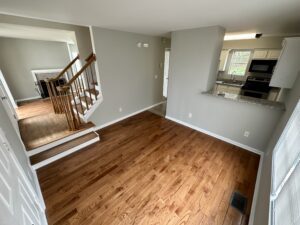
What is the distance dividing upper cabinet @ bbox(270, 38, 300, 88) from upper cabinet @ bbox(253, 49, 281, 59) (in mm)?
2524

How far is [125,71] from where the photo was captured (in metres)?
3.54

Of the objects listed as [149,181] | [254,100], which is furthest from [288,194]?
[254,100]

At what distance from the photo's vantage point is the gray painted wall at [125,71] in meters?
3.04

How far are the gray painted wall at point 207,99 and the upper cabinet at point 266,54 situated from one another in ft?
8.18

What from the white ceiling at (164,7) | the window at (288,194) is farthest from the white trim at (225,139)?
the white ceiling at (164,7)

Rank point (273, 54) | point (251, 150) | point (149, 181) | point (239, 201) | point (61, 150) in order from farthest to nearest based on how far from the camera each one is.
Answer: point (273, 54) < point (251, 150) < point (61, 150) < point (149, 181) < point (239, 201)

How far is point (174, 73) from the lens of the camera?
3455 mm

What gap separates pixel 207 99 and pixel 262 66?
8.74 feet

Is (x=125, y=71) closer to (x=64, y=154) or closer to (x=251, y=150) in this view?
(x=64, y=154)

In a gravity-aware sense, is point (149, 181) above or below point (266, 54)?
below

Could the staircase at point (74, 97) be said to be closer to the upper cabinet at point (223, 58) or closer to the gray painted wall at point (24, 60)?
the gray painted wall at point (24, 60)

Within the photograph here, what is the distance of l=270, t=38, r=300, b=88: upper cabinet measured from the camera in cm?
203

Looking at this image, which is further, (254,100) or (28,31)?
(28,31)

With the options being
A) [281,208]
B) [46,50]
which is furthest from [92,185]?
[46,50]
